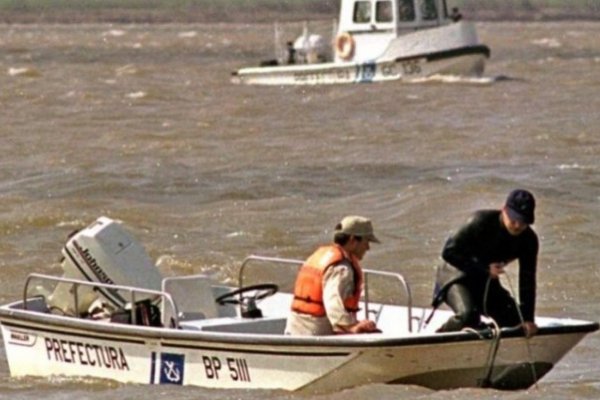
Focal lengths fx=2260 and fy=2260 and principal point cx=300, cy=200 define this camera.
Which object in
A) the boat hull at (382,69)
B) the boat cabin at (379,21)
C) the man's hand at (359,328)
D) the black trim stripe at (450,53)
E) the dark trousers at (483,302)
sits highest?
the dark trousers at (483,302)

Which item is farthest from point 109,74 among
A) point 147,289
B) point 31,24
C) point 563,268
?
point 31,24

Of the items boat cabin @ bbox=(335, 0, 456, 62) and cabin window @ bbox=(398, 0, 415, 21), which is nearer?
cabin window @ bbox=(398, 0, 415, 21)

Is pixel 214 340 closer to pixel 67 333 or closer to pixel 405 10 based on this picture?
pixel 67 333

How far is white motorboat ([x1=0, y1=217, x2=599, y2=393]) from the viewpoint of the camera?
13.0 m

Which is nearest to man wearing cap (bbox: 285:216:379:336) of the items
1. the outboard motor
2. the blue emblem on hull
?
the blue emblem on hull

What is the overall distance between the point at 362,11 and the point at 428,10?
49.9 inches

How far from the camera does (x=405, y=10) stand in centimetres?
4172

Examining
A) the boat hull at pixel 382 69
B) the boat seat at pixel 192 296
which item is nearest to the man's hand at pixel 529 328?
the boat seat at pixel 192 296

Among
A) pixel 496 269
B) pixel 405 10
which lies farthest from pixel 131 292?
pixel 405 10

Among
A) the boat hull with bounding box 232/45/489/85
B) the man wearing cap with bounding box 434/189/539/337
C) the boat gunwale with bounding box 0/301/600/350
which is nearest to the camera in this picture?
the boat gunwale with bounding box 0/301/600/350

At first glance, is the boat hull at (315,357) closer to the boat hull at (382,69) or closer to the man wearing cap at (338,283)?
the man wearing cap at (338,283)

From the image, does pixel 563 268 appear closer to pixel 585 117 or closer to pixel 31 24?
pixel 585 117

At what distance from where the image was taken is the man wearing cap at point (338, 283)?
42.8ft

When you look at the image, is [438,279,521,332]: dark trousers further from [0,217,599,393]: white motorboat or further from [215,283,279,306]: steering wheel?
[215,283,279,306]: steering wheel
